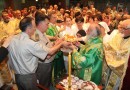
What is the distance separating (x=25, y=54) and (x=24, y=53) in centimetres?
2

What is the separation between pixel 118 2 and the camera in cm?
1516

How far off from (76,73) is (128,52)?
97cm

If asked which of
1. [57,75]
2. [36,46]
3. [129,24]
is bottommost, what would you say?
[57,75]

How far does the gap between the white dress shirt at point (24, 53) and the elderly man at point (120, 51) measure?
3.14 ft

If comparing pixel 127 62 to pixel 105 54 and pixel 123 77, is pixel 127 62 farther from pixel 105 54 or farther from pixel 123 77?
pixel 105 54

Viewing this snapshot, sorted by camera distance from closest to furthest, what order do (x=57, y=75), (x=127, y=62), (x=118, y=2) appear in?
(x=127, y=62) < (x=57, y=75) < (x=118, y=2)

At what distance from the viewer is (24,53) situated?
329 centimetres

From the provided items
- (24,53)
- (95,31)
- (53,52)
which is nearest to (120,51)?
(95,31)

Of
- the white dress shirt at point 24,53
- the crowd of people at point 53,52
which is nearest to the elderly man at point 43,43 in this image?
the crowd of people at point 53,52

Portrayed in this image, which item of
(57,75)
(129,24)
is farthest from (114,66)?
(57,75)

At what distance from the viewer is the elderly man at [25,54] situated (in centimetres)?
329

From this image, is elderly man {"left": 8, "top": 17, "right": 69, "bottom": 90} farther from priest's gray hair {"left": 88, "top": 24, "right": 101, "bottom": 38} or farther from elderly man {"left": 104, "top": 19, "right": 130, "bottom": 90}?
elderly man {"left": 104, "top": 19, "right": 130, "bottom": 90}

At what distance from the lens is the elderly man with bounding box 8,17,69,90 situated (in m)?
3.29

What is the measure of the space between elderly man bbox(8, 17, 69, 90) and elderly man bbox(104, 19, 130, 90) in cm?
92
